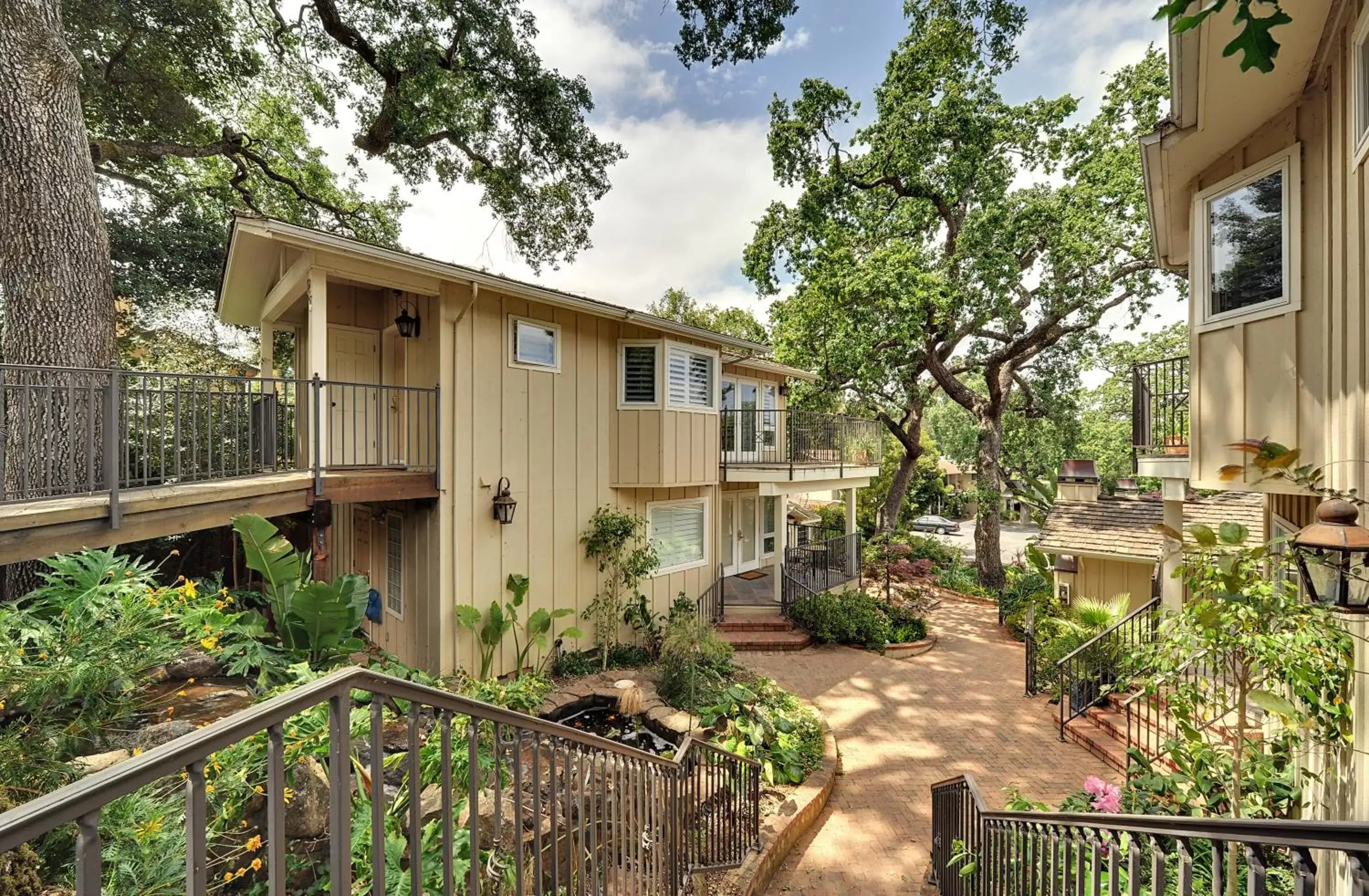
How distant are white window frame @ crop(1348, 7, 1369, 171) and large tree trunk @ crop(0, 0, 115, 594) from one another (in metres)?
11.3

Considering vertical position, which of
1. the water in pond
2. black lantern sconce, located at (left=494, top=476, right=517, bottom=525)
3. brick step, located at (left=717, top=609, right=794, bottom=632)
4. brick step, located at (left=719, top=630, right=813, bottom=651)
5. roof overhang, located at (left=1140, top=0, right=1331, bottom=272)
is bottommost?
brick step, located at (left=719, top=630, right=813, bottom=651)

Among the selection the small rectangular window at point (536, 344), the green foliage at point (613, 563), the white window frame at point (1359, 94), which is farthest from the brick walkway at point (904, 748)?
the small rectangular window at point (536, 344)

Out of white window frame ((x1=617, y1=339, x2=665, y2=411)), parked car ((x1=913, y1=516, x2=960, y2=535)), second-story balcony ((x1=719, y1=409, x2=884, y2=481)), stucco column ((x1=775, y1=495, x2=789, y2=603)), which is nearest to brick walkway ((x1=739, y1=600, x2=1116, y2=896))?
stucco column ((x1=775, y1=495, x2=789, y2=603))

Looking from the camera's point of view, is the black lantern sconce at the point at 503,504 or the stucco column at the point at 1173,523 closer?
the stucco column at the point at 1173,523

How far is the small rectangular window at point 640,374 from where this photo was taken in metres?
10.1

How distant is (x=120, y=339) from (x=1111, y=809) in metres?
21.8

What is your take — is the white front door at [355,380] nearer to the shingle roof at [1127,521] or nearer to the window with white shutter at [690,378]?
the window with white shutter at [690,378]

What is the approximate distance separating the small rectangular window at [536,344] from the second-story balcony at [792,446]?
178 inches

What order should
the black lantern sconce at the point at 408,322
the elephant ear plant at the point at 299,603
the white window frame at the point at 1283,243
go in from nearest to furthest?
1. the white window frame at the point at 1283,243
2. the elephant ear plant at the point at 299,603
3. the black lantern sconce at the point at 408,322

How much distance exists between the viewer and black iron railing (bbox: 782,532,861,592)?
42.1ft

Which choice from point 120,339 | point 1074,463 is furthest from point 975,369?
point 120,339

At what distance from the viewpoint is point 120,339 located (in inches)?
559

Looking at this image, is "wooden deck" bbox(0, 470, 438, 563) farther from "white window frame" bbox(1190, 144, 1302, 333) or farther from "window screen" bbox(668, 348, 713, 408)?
"white window frame" bbox(1190, 144, 1302, 333)

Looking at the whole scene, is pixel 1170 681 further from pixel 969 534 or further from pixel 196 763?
pixel 969 534
